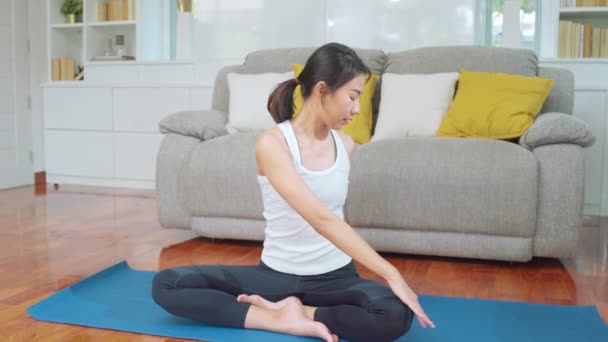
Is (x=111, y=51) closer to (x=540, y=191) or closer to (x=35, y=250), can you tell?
(x=35, y=250)

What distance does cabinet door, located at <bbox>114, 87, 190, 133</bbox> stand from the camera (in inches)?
178

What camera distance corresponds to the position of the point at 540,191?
2.49 meters

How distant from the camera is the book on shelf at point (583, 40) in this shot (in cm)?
398

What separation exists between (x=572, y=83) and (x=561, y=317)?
5.26ft

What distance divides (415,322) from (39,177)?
404cm

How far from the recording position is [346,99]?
1.63 m

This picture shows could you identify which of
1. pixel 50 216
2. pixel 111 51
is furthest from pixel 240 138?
pixel 111 51

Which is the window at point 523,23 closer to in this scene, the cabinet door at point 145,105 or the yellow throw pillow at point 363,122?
the yellow throw pillow at point 363,122

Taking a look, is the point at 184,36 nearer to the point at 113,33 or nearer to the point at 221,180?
the point at 113,33

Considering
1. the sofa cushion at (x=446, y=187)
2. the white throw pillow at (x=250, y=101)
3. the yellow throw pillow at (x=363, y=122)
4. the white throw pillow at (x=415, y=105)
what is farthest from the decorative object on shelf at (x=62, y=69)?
the sofa cushion at (x=446, y=187)

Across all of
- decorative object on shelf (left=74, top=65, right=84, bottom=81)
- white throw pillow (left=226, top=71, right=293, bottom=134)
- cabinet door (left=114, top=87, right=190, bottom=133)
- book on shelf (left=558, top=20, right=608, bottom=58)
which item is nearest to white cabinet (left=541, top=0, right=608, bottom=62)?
book on shelf (left=558, top=20, right=608, bottom=58)

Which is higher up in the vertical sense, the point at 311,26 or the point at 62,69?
the point at 311,26

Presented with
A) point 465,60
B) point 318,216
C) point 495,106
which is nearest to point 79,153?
point 465,60

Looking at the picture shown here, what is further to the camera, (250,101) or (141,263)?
(250,101)
